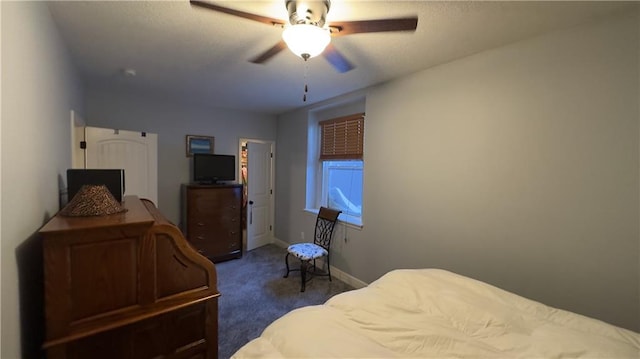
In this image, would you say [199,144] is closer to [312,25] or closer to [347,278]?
[347,278]

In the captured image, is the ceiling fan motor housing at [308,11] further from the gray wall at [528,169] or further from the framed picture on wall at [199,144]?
the framed picture on wall at [199,144]

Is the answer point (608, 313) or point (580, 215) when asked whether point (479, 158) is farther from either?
point (608, 313)

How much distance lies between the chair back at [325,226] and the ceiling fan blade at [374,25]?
7.65ft

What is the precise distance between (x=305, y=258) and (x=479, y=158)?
6.80ft

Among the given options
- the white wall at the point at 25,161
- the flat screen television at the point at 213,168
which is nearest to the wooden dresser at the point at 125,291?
the white wall at the point at 25,161

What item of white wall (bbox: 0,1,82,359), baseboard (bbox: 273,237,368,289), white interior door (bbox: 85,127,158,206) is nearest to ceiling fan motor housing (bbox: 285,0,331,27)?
white wall (bbox: 0,1,82,359)

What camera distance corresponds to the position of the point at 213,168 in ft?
13.3

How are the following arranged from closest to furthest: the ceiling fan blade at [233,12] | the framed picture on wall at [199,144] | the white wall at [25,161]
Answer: the white wall at [25,161] < the ceiling fan blade at [233,12] < the framed picture on wall at [199,144]

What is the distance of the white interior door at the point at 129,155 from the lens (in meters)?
3.09

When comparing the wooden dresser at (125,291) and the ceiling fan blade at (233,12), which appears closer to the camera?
the wooden dresser at (125,291)

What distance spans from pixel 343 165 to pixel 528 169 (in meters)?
2.22

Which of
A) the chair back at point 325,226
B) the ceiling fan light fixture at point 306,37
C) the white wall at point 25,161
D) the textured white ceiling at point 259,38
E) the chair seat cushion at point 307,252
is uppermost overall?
the textured white ceiling at point 259,38

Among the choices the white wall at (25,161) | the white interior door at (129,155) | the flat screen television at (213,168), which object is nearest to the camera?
the white wall at (25,161)

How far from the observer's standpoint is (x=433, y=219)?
244 cm
